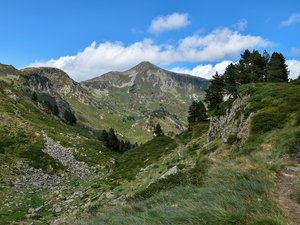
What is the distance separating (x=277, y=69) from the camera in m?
70.1

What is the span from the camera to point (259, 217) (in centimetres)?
739

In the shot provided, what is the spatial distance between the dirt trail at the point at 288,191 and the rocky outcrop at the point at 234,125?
40.0 ft

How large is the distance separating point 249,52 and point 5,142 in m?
52.3

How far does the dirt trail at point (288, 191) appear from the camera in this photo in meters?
9.23

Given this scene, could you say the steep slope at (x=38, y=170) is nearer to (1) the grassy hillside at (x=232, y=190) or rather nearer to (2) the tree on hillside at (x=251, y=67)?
(1) the grassy hillside at (x=232, y=190)

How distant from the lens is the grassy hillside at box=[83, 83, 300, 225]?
26.8ft

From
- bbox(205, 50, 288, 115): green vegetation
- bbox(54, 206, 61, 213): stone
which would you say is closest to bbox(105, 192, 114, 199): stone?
bbox(54, 206, 61, 213): stone

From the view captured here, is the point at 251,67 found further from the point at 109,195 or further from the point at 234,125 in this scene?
the point at 109,195

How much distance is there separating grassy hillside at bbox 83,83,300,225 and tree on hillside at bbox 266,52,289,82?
35935 mm

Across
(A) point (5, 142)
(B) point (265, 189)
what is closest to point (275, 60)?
(A) point (5, 142)

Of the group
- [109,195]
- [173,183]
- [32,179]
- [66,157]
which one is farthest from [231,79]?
[173,183]

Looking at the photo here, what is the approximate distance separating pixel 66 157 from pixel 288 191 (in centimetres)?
6508

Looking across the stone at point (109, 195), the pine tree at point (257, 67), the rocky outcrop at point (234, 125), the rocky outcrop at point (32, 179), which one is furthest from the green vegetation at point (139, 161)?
the pine tree at point (257, 67)

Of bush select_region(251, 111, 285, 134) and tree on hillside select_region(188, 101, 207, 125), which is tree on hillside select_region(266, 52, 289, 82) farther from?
bush select_region(251, 111, 285, 134)
